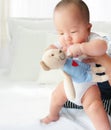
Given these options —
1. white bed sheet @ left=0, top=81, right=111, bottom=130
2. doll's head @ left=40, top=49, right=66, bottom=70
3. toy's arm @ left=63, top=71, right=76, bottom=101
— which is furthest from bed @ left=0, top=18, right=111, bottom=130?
doll's head @ left=40, top=49, right=66, bottom=70

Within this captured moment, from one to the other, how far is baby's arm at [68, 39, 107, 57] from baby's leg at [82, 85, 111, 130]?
188 millimetres

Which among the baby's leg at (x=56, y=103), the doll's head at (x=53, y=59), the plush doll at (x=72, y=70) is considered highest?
the doll's head at (x=53, y=59)

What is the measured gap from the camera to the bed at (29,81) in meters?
1.16

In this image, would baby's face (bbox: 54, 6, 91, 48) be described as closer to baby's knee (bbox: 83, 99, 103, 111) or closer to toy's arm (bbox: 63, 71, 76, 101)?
toy's arm (bbox: 63, 71, 76, 101)

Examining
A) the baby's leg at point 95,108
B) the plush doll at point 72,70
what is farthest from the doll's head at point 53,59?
→ the baby's leg at point 95,108

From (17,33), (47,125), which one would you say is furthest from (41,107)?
(17,33)

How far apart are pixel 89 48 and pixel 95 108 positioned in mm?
238

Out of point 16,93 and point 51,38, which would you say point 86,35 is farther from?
point 51,38

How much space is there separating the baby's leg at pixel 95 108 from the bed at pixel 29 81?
0.06 metres

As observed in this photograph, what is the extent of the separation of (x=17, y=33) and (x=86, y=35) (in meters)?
0.90

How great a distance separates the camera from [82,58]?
1028mm

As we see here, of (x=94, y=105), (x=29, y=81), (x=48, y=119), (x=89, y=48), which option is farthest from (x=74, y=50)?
(x=29, y=81)

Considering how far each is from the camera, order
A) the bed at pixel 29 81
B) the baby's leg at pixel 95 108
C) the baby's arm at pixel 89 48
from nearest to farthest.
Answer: the baby's arm at pixel 89 48 < the baby's leg at pixel 95 108 < the bed at pixel 29 81

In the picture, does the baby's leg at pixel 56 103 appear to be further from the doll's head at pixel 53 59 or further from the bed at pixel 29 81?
the doll's head at pixel 53 59
